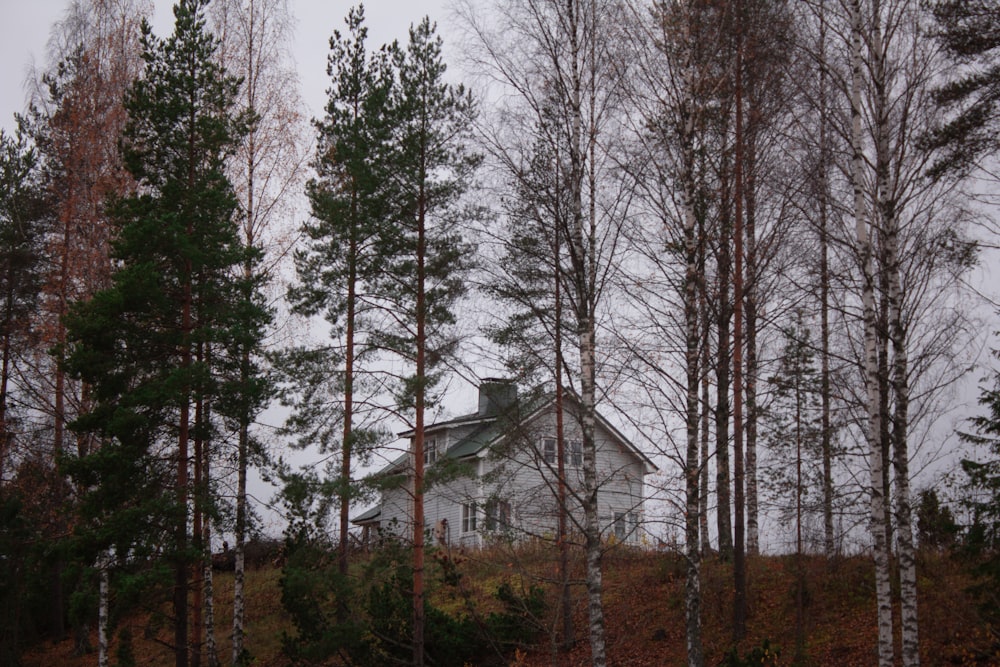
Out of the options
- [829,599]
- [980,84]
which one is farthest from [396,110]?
[829,599]

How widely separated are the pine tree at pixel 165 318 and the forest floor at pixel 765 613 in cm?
195

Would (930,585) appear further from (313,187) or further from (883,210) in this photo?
(313,187)

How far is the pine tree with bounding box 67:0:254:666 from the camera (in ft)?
52.9

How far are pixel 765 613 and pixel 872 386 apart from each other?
704 cm

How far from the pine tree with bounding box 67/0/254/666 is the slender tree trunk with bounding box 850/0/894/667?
37.0 feet

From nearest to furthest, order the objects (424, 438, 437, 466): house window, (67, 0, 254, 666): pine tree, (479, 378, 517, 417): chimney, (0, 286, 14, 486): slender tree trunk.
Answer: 1. (479, 378, 517, 417): chimney
2. (67, 0, 254, 666): pine tree
3. (424, 438, 437, 466): house window
4. (0, 286, 14, 486): slender tree trunk

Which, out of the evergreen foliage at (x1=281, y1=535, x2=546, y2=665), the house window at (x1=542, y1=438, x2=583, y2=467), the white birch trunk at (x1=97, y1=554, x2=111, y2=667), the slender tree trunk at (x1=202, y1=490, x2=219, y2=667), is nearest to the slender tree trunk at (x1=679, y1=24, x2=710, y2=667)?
the evergreen foliage at (x1=281, y1=535, x2=546, y2=665)

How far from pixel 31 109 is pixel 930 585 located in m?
24.7

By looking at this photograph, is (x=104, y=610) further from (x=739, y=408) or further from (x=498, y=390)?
(x=739, y=408)

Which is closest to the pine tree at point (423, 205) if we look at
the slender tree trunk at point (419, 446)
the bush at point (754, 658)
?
the slender tree trunk at point (419, 446)

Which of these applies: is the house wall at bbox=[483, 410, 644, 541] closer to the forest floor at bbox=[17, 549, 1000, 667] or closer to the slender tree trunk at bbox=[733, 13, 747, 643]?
the forest floor at bbox=[17, 549, 1000, 667]

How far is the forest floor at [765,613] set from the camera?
13953 millimetres

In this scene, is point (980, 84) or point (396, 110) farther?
point (396, 110)

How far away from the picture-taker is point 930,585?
1566 cm
